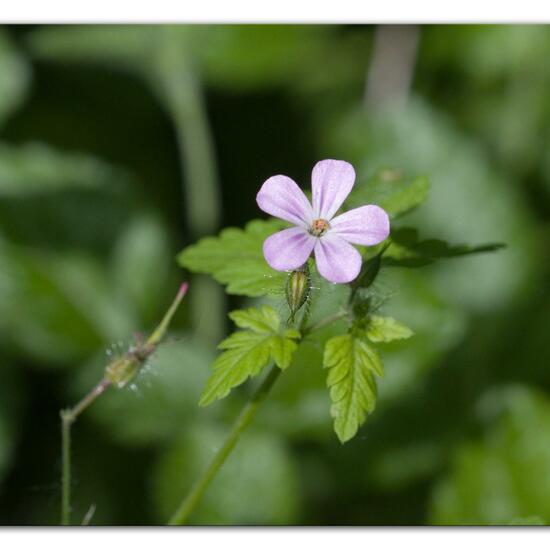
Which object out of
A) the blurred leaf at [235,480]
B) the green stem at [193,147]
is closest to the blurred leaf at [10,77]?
the green stem at [193,147]

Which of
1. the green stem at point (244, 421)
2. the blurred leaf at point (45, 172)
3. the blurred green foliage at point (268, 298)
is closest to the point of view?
the green stem at point (244, 421)

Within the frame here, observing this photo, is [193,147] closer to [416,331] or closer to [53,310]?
[53,310]

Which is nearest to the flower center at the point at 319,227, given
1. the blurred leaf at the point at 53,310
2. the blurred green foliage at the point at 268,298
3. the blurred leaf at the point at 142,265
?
the blurred green foliage at the point at 268,298

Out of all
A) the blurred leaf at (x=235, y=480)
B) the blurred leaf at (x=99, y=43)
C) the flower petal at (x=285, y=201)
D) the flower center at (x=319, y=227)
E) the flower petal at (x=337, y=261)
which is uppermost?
the blurred leaf at (x=99, y=43)

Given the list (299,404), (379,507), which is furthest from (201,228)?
(379,507)

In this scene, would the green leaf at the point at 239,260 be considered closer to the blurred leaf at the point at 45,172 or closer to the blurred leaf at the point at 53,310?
the blurred leaf at the point at 53,310

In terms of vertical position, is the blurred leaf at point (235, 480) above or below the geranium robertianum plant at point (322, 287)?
below

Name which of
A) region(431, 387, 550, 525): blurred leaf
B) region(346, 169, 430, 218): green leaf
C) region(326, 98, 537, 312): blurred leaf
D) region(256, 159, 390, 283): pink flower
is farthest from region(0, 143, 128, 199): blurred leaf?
region(256, 159, 390, 283): pink flower

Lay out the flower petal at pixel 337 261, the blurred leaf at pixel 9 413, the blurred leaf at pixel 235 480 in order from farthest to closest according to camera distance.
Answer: the blurred leaf at pixel 9 413 → the blurred leaf at pixel 235 480 → the flower petal at pixel 337 261

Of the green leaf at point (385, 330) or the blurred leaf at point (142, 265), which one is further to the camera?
the blurred leaf at point (142, 265)

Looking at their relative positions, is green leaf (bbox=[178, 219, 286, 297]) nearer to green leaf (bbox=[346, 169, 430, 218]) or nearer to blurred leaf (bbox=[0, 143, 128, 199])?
green leaf (bbox=[346, 169, 430, 218])
